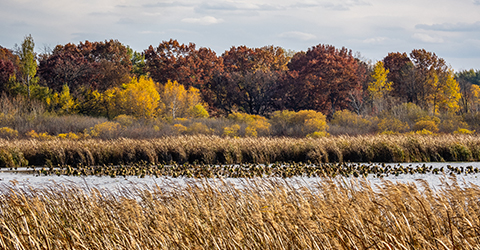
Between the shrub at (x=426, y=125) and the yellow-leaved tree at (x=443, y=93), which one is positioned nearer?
the shrub at (x=426, y=125)

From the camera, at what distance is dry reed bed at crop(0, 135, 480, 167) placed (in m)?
17.8

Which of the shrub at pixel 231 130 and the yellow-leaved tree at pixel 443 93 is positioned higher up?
the yellow-leaved tree at pixel 443 93

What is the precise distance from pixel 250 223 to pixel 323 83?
1463 inches

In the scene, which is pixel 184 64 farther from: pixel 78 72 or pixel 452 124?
pixel 452 124

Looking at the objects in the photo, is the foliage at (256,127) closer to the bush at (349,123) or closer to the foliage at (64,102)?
the bush at (349,123)

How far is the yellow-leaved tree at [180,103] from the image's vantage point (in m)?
37.7

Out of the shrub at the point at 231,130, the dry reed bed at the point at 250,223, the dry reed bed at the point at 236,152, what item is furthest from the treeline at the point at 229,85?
the dry reed bed at the point at 250,223

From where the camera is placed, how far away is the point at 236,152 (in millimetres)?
17750

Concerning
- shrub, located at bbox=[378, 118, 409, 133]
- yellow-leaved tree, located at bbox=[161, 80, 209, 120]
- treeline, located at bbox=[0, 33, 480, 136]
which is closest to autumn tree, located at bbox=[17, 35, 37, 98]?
treeline, located at bbox=[0, 33, 480, 136]

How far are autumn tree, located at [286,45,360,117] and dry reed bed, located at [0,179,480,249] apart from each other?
3486cm

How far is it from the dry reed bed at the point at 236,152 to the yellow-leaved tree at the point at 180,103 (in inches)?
742

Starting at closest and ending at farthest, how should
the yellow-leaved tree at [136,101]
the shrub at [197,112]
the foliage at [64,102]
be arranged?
the yellow-leaved tree at [136,101], the foliage at [64,102], the shrub at [197,112]

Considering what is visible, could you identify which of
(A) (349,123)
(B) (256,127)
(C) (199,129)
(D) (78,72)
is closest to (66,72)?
(D) (78,72)

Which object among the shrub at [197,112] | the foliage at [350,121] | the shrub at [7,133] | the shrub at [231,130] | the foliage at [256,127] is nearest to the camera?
the shrub at [7,133]
